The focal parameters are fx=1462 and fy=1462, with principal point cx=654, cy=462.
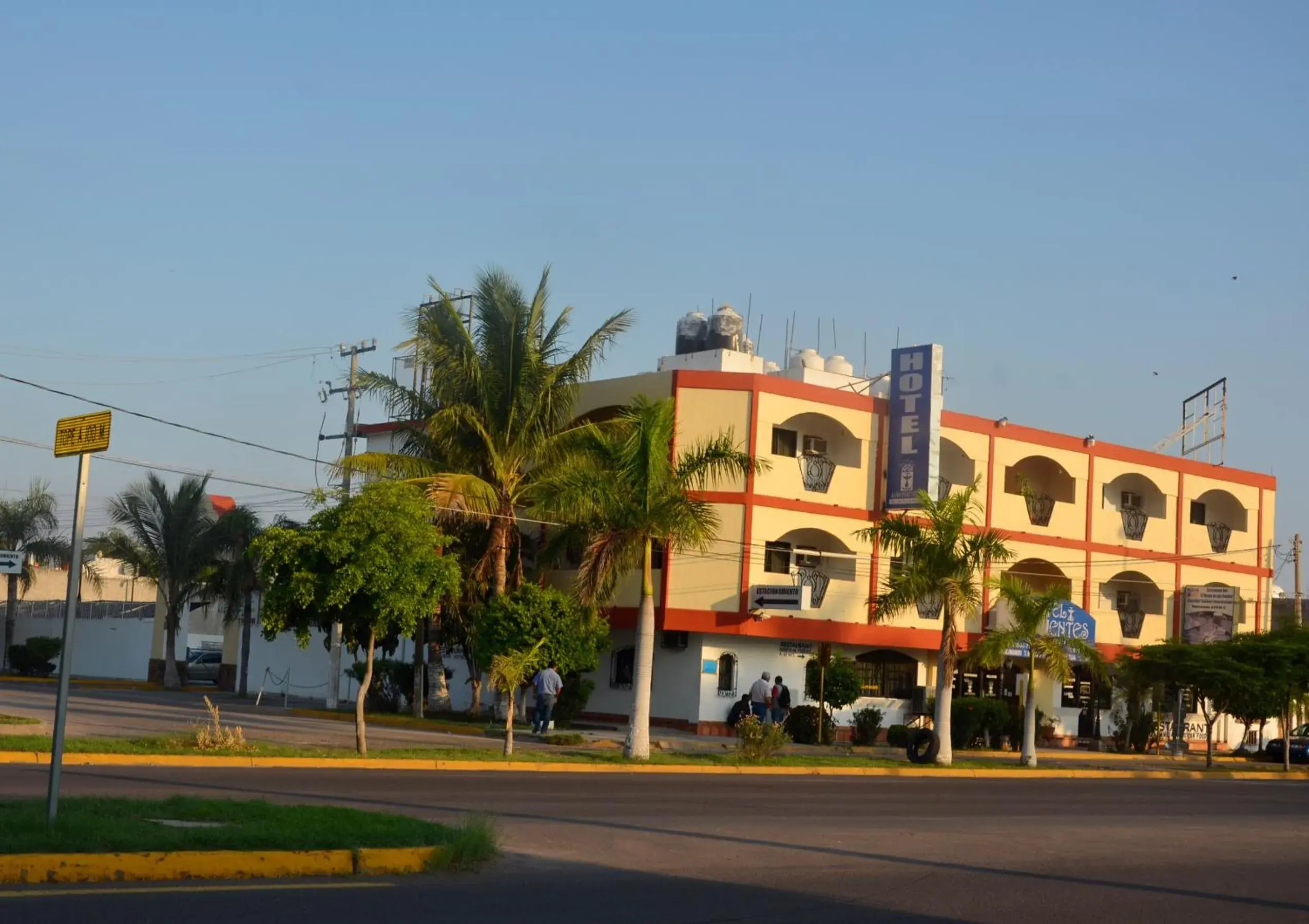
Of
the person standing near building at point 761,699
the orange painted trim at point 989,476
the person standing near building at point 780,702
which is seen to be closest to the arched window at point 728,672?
the person standing near building at point 780,702

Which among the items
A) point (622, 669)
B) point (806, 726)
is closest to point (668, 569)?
point (622, 669)

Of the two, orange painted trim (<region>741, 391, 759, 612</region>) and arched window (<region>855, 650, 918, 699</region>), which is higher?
orange painted trim (<region>741, 391, 759, 612</region>)

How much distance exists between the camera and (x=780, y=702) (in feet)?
117

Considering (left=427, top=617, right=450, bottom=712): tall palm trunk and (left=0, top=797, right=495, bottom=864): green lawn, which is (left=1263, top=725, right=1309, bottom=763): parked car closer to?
(left=427, top=617, right=450, bottom=712): tall palm trunk

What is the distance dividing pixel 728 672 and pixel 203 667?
26.0 m

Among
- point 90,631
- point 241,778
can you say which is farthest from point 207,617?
point 241,778

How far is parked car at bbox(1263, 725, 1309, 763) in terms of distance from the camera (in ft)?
146

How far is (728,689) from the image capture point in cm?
3794

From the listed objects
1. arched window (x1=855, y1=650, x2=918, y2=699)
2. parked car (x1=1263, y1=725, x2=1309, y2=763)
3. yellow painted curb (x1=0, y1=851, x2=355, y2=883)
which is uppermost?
arched window (x1=855, y1=650, x2=918, y2=699)

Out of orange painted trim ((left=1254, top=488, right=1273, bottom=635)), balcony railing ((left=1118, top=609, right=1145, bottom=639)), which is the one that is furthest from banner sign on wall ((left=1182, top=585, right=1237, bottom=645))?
orange painted trim ((left=1254, top=488, right=1273, bottom=635))

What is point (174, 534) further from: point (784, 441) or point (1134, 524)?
point (1134, 524)

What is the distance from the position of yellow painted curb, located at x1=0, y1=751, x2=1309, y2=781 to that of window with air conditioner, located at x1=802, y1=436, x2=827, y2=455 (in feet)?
36.2

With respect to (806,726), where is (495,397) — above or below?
above

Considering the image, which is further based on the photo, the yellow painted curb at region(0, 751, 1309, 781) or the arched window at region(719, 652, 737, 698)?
the arched window at region(719, 652, 737, 698)
